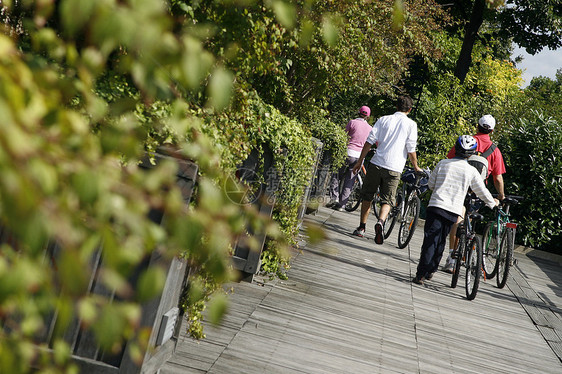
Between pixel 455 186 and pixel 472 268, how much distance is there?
3.55 feet

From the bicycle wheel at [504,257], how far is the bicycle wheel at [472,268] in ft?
2.74

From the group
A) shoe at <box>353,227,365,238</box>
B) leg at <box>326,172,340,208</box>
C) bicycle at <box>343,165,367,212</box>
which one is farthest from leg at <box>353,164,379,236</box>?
bicycle at <box>343,165,367,212</box>

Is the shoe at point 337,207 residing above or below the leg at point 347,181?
below

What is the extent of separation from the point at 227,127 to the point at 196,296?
11.4 ft

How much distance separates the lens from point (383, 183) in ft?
36.4

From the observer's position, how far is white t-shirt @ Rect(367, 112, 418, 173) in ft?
35.6

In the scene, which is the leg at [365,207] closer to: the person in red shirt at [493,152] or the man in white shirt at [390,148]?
the man in white shirt at [390,148]

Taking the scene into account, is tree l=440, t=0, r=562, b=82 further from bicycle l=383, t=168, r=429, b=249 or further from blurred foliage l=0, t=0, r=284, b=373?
blurred foliage l=0, t=0, r=284, b=373

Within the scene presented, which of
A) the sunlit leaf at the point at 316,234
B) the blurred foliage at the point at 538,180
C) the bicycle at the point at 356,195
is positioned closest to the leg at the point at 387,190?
the bicycle at the point at 356,195

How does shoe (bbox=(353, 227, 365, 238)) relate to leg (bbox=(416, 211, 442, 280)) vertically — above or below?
below

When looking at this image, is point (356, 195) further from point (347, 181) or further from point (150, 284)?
point (150, 284)

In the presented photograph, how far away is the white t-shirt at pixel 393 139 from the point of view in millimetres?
10852

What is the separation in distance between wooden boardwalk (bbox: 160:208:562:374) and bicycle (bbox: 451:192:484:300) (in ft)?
0.62

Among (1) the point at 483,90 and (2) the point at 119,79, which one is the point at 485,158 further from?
(1) the point at 483,90
